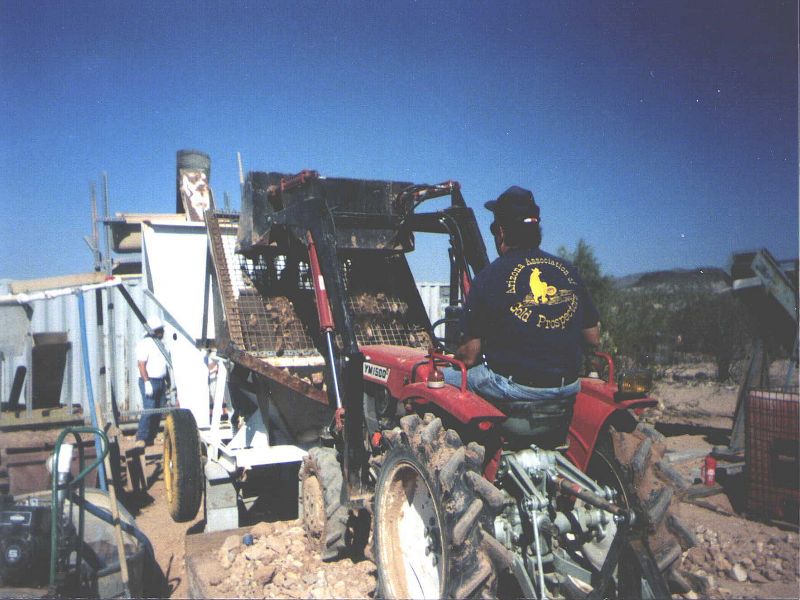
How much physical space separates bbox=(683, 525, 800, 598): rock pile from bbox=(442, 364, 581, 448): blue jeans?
1.80 meters

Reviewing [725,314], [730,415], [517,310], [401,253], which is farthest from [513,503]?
[725,314]

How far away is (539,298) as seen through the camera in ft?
10.2

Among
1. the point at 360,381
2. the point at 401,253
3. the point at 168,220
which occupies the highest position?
the point at 168,220

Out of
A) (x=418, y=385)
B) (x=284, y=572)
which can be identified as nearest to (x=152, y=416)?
(x=284, y=572)

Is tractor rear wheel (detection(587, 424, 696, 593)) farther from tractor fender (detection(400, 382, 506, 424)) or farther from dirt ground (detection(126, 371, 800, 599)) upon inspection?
dirt ground (detection(126, 371, 800, 599))

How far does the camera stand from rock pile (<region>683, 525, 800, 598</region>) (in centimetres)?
431

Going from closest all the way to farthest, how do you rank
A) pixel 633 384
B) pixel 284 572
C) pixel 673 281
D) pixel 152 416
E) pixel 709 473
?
pixel 633 384
pixel 284 572
pixel 709 473
pixel 152 416
pixel 673 281

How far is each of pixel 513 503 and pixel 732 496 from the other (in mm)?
3978

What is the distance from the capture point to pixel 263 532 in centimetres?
492

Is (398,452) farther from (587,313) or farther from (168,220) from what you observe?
(168,220)

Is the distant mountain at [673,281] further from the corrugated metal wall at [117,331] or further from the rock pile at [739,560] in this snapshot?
the corrugated metal wall at [117,331]

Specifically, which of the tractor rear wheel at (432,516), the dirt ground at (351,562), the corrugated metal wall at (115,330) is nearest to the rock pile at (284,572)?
the dirt ground at (351,562)

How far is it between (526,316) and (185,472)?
3690mm

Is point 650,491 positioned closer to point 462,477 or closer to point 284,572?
point 462,477
